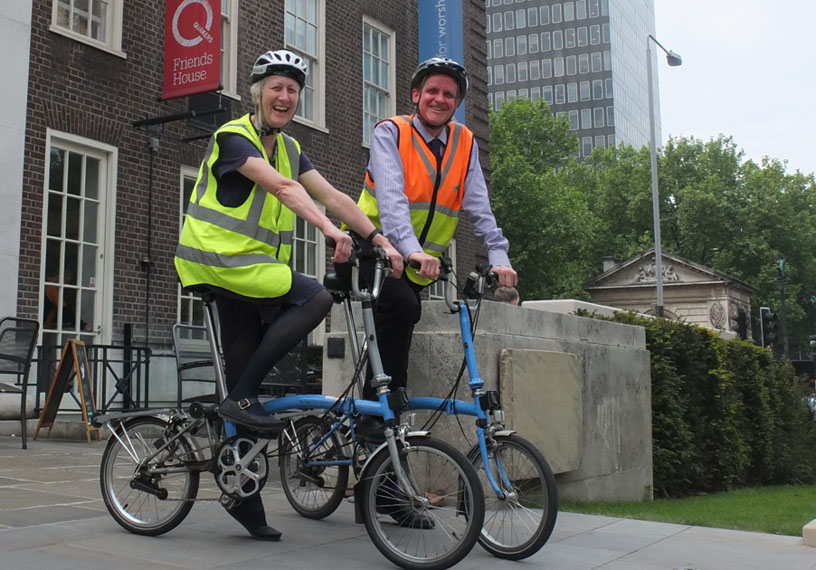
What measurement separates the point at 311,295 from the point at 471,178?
1.26 meters

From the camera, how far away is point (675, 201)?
215ft

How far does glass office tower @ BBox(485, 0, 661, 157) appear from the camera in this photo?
11200 centimetres

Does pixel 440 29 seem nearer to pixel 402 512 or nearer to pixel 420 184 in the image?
pixel 420 184

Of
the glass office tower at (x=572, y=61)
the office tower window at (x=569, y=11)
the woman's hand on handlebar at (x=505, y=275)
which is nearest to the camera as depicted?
the woman's hand on handlebar at (x=505, y=275)

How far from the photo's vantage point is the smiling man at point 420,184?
4637 mm

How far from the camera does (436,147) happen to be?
4.83m

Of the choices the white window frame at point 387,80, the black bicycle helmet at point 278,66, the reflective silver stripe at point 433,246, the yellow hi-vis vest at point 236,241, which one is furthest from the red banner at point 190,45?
the yellow hi-vis vest at point 236,241

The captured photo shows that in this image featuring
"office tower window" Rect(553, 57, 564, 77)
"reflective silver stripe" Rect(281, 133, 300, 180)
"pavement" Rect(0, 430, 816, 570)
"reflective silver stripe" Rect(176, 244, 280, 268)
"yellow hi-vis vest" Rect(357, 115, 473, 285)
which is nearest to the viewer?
"pavement" Rect(0, 430, 816, 570)

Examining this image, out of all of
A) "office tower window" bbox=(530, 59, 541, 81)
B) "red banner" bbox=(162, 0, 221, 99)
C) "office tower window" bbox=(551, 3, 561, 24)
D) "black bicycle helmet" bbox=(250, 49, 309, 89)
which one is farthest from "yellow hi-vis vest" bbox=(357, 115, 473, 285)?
"office tower window" bbox=(551, 3, 561, 24)

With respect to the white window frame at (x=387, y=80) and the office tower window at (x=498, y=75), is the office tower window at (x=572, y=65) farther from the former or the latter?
the white window frame at (x=387, y=80)

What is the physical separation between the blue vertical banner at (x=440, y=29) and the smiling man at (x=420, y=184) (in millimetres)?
14413

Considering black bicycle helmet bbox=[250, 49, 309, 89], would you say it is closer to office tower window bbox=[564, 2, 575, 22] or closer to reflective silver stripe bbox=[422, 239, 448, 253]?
reflective silver stripe bbox=[422, 239, 448, 253]

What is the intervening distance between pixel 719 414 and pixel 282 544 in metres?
7.64

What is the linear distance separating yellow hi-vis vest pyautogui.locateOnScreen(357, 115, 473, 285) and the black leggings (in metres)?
0.71
